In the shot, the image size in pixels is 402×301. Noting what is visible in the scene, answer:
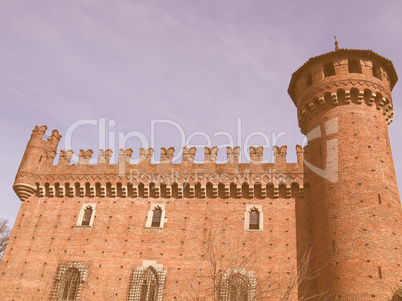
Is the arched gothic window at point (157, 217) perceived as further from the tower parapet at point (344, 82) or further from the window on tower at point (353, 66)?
the window on tower at point (353, 66)

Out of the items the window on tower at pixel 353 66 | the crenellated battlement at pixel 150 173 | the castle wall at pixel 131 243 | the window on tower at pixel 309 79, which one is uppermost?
the window on tower at pixel 353 66

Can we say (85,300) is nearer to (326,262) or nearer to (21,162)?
(21,162)

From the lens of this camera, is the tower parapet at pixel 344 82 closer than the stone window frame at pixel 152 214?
No

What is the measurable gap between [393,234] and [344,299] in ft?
11.1

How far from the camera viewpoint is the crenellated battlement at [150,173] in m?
18.6

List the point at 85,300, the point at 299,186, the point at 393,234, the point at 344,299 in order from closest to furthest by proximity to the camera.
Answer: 1. the point at 344,299
2. the point at 393,234
3. the point at 85,300
4. the point at 299,186

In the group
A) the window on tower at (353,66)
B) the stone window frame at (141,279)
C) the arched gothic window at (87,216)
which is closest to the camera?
the stone window frame at (141,279)

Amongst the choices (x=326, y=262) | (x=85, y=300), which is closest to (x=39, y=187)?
(x=85, y=300)

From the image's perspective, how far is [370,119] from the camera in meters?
18.2

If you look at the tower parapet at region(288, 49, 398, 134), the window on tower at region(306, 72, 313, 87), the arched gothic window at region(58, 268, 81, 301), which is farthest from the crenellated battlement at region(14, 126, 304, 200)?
the arched gothic window at region(58, 268, 81, 301)
